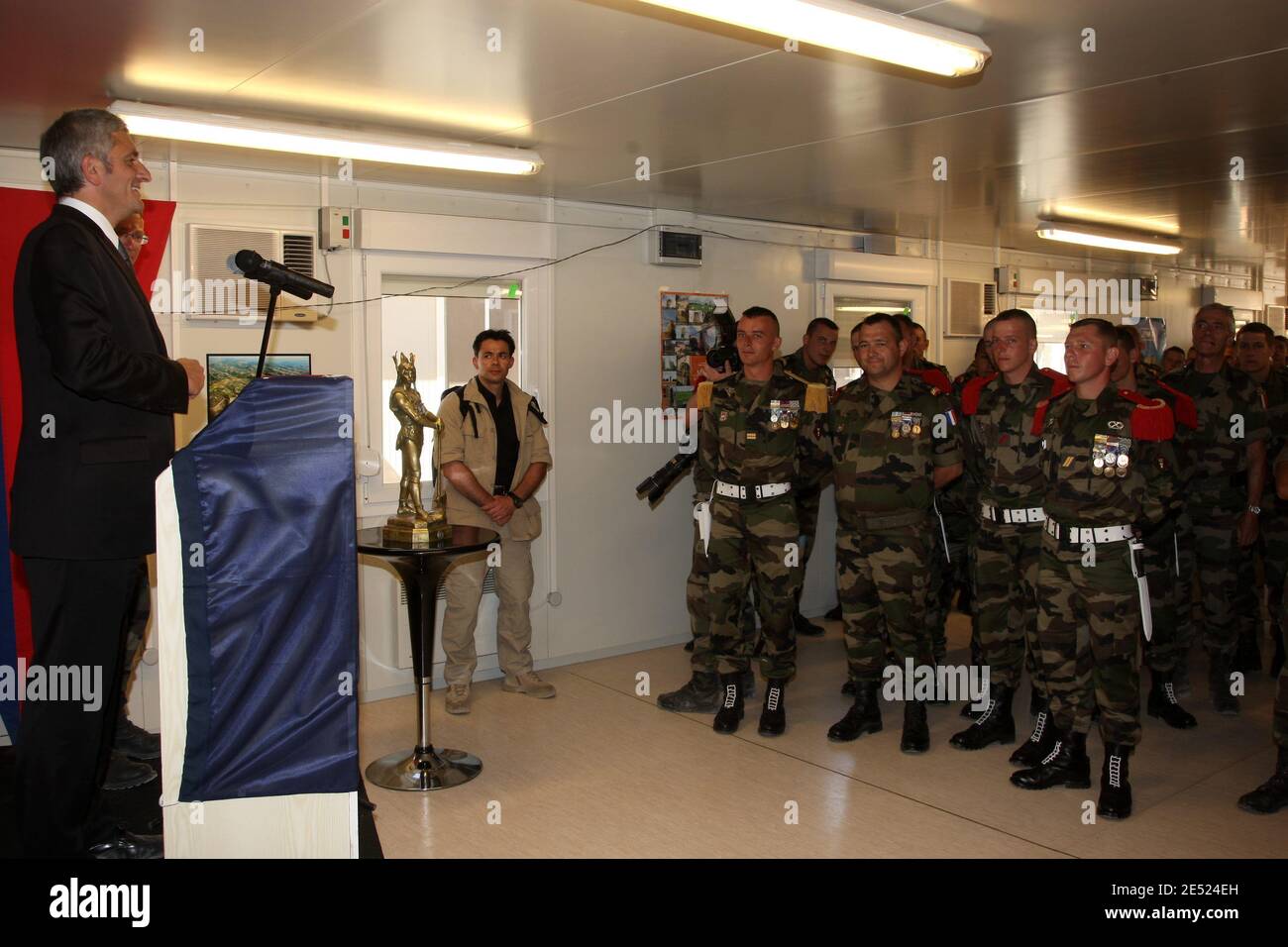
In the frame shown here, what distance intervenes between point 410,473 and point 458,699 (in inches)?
54.1

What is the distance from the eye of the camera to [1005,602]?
427cm

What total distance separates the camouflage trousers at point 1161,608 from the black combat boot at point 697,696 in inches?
81.5

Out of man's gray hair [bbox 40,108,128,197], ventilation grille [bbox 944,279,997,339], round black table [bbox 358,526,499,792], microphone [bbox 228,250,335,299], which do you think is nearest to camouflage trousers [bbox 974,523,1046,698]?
round black table [bbox 358,526,499,792]

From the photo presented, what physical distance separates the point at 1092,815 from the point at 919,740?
82cm

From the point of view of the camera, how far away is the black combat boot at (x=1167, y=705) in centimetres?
452

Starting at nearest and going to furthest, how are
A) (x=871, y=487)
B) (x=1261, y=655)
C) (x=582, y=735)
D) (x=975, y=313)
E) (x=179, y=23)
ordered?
(x=179, y=23) < (x=871, y=487) < (x=582, y=735) < (x=1261, y=655) < (x=975, y=313)

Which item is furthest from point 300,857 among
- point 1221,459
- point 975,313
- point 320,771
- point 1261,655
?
point 975,313

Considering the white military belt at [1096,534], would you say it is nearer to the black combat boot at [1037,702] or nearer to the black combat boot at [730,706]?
the black combat boot at [1037,702]

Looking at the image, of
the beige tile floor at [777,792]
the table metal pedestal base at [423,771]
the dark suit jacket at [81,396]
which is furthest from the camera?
the table metal pedestal base at [423,771]

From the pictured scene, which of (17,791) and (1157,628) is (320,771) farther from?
(1157,628)

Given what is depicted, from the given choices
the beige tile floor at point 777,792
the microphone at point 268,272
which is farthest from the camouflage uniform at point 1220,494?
the microphone at point 268,272

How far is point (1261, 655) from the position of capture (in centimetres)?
567

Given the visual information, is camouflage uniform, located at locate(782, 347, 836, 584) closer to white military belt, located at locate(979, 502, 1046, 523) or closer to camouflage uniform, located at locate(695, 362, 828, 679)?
camouflage uniform, located at locate(695, 362, 828, 679)

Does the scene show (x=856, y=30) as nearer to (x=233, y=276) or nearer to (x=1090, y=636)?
(x=1090, y=636)
